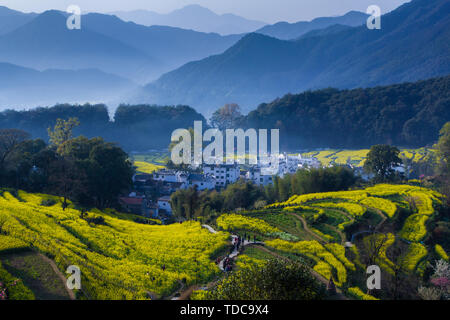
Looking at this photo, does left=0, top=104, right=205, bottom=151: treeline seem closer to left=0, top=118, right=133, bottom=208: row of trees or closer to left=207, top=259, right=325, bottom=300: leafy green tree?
left=0, top=118, right=133, bottom=208: row of trees

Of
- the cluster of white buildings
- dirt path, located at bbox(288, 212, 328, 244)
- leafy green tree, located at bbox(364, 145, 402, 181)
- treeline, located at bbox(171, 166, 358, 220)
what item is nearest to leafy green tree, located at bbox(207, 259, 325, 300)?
dirt path, located at bbox(288, 212, 328, 244)

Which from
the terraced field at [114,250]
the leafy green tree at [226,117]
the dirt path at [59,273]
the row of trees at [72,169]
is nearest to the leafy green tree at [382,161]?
the row of trees at [72,169]

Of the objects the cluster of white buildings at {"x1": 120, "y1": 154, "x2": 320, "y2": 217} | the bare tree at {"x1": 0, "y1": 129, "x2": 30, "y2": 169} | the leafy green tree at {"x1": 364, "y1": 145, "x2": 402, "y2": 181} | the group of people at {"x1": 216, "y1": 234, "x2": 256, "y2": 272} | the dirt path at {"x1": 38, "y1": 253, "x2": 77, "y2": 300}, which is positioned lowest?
the group of people at {"x1": 216, "y1": 234, "x2": 256, "y2": 272}

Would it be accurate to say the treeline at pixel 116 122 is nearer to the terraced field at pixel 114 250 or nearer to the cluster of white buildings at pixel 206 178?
the cluster of white buildings at pixel 206 178

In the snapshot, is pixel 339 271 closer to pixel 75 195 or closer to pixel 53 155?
pixel 75 195

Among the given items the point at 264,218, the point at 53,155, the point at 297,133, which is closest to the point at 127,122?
the point at 297,133
